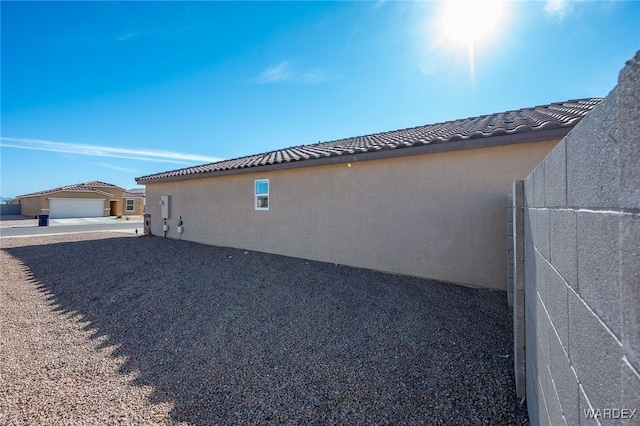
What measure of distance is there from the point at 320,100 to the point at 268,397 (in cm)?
1219

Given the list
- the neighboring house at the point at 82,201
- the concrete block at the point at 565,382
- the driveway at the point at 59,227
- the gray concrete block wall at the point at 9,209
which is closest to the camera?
the concrete block at the point at 565,382

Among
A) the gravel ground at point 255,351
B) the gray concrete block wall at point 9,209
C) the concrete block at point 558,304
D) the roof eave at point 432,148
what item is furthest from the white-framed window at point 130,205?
the concrete block at point 558,304

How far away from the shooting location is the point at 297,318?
4941 mm

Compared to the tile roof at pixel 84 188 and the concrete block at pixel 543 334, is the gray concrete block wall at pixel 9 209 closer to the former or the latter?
the tile roof at pixel 84 188

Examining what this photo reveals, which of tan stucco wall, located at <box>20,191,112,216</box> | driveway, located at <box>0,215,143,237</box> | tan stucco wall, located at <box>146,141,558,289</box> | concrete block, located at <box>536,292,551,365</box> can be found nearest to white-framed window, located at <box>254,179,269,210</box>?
tan stucco wall, located at <box>146,141,558,289</box>

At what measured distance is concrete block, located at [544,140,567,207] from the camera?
4.55 feet

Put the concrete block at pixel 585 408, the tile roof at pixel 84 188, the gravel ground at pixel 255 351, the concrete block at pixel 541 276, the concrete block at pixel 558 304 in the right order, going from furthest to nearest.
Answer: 1. the tile roof at pixel 84 188
2. the gravel ground at pixel 255 351
3. the concrete block at pixel 541 276
4. the concrete block at pixel 558 304
5. the concrete block at pixel 585 408

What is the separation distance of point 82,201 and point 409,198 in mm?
40526

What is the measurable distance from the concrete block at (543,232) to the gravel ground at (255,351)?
70.8 inches

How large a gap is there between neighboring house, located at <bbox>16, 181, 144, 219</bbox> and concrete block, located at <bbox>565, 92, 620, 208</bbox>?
4298 cm

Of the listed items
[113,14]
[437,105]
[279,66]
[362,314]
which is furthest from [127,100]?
[362,314]

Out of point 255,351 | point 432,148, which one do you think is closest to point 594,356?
point 255,351

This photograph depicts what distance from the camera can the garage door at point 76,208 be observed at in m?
32.3

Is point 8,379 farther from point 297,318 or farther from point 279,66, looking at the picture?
point 279,66
